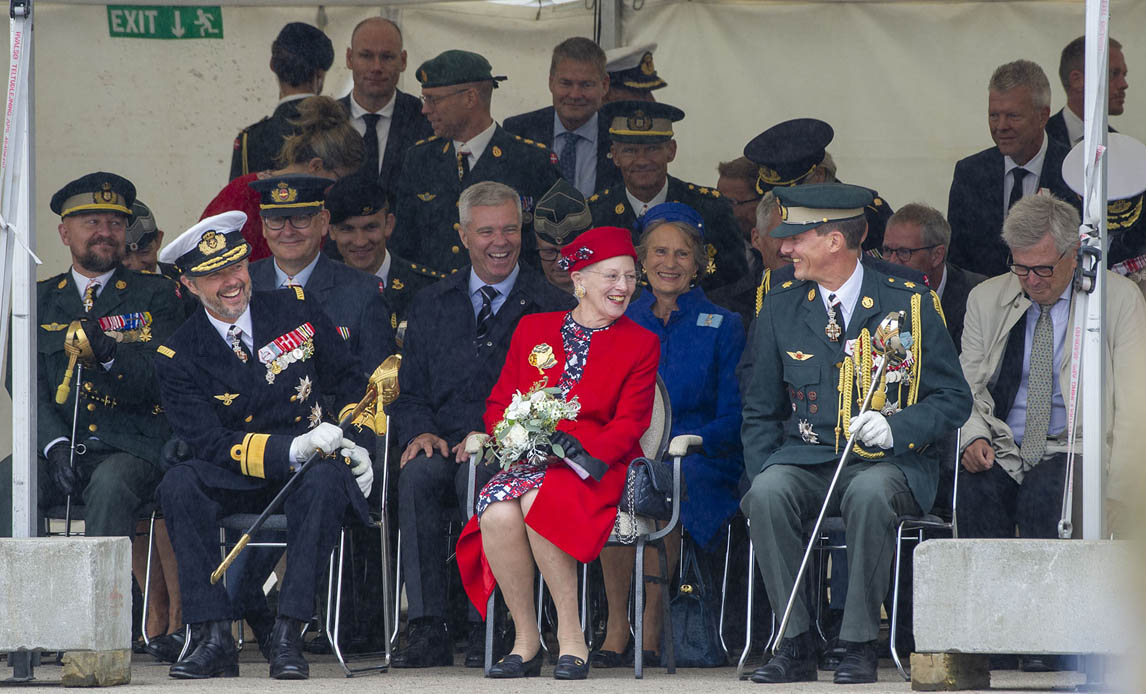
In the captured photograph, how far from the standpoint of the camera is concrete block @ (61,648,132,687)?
494 centimetres

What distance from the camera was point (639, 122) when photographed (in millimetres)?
7121

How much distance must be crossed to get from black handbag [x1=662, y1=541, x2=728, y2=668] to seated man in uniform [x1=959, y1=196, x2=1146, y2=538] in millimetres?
977

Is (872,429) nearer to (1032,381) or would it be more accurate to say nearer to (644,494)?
(644,494)

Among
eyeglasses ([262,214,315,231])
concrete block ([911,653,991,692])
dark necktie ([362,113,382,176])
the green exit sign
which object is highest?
the green exit sign

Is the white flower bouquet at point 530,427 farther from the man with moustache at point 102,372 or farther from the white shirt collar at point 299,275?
the man with moustache at point 102,372

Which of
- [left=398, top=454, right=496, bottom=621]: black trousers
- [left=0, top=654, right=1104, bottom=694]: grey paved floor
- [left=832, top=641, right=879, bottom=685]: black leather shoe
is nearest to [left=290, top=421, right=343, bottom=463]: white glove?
[left=398, top=454, right=496, bottom=621]: black trousers

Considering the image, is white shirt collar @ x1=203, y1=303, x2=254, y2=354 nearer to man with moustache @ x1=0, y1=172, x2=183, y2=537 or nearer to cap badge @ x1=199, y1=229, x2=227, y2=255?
cap badge @ x1=199, y1=229, x2=227, y2=255

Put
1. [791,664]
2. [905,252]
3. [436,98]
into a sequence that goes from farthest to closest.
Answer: [436,98]
[905,252]
[791,664]

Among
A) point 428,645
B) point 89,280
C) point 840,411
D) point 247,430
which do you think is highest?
point 89,280

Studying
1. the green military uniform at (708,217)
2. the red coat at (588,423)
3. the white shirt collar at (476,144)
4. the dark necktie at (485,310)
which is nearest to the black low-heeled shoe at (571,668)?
the red coat at (588,423)

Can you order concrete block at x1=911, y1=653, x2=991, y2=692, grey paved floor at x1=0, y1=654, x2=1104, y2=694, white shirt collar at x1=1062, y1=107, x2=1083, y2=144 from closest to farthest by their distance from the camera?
1. concrete block at x1=911, y1=653, x2=991, y2=692
2. grey paved floor at x1=0, y1=654, x2=1104, y2=694
3. white shirt collar at x1=1062, y1=107, x2=1083, y2=144

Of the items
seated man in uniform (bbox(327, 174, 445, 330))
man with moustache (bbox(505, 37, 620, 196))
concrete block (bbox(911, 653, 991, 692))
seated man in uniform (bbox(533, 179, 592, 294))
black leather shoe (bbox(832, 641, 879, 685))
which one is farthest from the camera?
man with moustache (bbox(505, 37, 620, 196))

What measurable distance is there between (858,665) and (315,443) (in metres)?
2.00

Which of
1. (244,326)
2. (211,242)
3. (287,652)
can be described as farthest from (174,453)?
(287,652)
